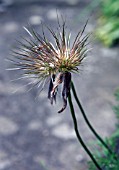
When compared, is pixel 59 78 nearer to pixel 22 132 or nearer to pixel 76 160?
pixel 76 160

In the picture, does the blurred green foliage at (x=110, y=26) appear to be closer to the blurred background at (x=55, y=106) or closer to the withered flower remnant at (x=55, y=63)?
the blurred background at (x=55, y=106)

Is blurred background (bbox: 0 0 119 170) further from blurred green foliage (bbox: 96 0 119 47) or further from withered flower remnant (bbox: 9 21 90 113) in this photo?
withered flower remnant (bbox: 9 21 90 113)

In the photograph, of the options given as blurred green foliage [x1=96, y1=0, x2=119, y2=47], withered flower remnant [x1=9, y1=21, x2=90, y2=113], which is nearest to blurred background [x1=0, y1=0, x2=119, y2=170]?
blurred green foliage [x1=96, y1=0, x2=119, y2=47]

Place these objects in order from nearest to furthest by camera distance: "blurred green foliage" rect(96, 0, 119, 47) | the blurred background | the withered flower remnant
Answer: the withered flower remnant → the blurred background → "blurred green foliage" rect(96, 0, 119, 47)

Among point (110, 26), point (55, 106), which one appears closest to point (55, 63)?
point (55, 106)

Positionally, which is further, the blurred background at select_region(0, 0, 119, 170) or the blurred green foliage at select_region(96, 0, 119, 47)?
the blurred green foliage at select_region(96, 0, 119, 47)

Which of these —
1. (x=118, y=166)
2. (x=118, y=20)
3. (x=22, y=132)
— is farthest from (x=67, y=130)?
(x=118, y=20)

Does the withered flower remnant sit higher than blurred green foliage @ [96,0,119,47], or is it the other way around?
blurred green foliage @ [96,0,119,47]

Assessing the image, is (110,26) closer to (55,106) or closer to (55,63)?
(55,106)
